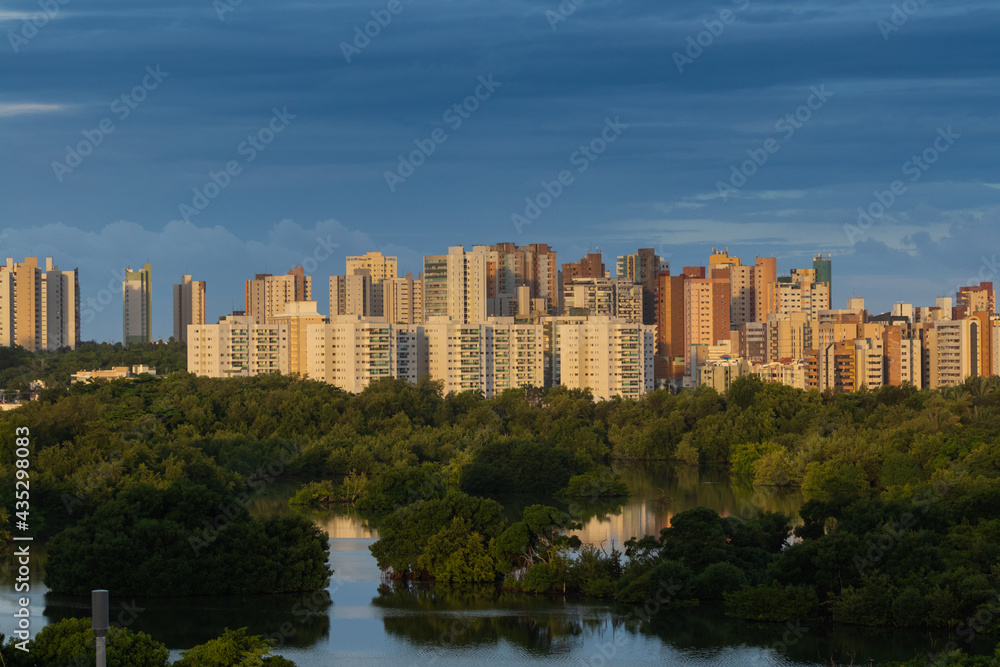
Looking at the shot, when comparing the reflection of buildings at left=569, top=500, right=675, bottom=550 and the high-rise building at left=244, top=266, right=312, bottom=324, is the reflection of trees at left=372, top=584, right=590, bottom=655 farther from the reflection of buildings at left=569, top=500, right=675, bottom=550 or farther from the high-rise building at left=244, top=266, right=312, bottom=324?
the high-rise building at left=244, top=266, right=312, bottom=324

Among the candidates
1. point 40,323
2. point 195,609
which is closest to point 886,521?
point 195,609

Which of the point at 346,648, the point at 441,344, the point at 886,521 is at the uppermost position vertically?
the point at 441,344

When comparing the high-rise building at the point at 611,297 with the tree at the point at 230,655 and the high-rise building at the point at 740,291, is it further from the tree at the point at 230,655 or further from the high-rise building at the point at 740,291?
the tree at the point at 230,655

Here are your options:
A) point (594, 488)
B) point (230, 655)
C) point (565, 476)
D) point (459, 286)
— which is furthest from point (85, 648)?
point (459, 286)

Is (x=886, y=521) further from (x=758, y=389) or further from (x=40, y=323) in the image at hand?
(x=40, y=323)

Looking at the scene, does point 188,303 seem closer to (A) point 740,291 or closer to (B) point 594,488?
(A) point 740,291

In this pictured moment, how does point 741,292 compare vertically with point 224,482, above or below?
above

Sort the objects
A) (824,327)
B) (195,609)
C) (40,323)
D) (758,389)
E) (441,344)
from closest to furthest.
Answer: (195,609) → (758,389) → (441,344) → (824,327) → (40,323)
